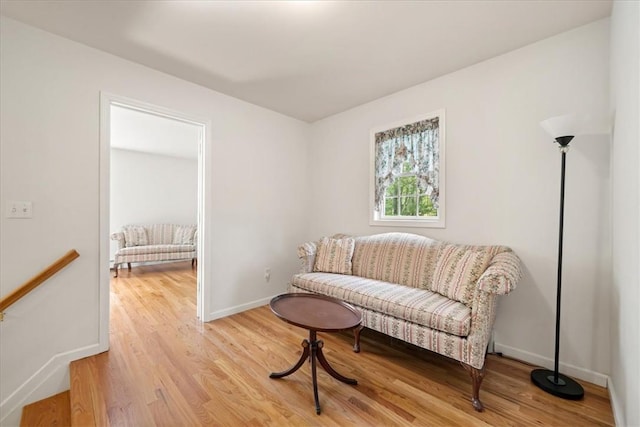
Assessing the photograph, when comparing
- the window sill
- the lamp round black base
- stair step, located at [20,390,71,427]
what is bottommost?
stair step, located at [20,390,71,427]

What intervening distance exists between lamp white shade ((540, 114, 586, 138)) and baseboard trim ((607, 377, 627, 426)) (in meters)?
1.64

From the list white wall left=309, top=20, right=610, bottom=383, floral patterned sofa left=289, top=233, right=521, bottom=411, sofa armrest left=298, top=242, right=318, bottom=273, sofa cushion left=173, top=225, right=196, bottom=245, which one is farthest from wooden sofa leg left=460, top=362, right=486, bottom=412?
sofa cushion left=173, top=225, right=196, bottom=245

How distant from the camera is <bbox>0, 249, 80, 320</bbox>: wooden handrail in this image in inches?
70.6

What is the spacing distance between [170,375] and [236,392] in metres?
0.55

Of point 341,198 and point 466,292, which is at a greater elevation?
point 341,198

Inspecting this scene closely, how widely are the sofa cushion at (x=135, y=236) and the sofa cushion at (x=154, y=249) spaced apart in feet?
0.89

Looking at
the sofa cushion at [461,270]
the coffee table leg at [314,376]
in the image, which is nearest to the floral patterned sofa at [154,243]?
the coffee table leg at [314,376]

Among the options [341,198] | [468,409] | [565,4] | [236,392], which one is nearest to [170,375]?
[236,392]

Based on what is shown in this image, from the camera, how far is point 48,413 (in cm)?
183

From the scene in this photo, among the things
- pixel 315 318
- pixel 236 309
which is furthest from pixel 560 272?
pixel 236 309

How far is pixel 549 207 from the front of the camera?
2098 millimetres

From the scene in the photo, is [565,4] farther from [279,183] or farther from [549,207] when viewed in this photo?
[279,183]

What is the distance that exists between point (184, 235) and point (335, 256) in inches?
171

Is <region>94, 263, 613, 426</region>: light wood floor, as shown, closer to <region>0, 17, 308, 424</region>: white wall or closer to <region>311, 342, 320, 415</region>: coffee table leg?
<region>311, 342, 320, 415</region>: coffee table leg
